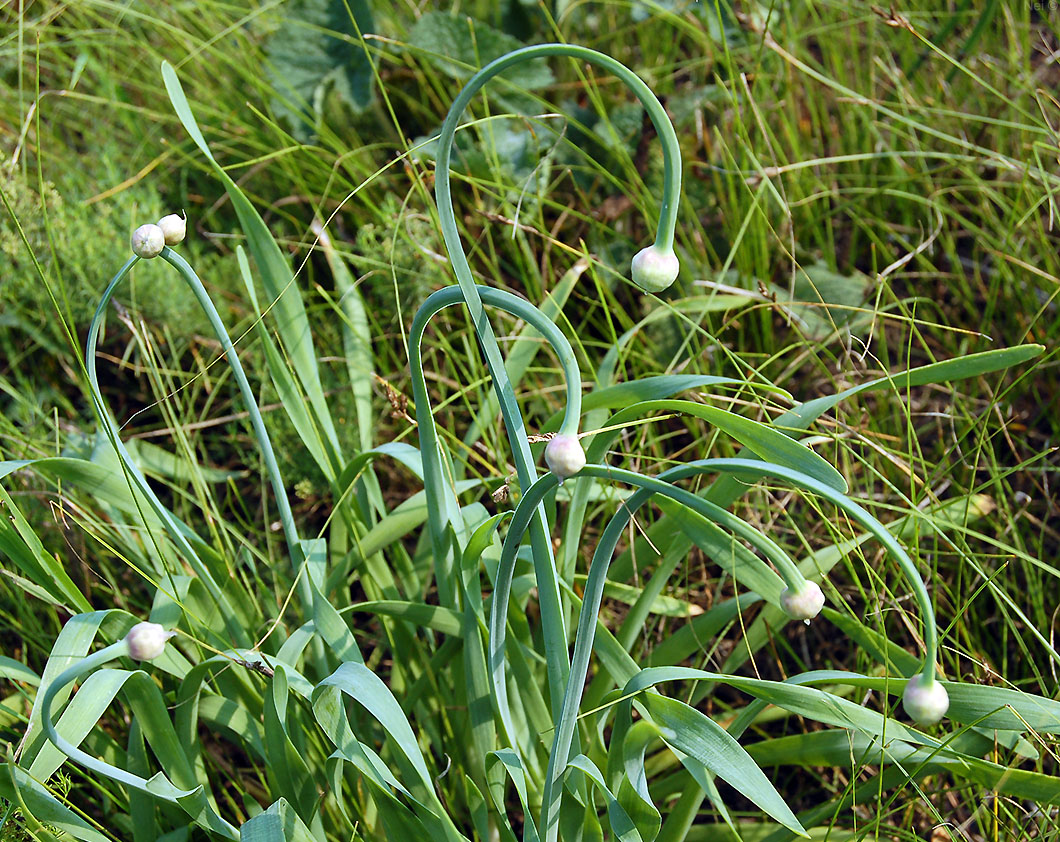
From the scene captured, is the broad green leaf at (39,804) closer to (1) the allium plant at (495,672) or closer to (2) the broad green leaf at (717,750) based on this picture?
(1) the allium plant at (495,672)

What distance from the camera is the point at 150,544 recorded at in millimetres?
1072

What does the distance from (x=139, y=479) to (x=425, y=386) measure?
0.99ft

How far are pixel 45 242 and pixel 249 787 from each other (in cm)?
102

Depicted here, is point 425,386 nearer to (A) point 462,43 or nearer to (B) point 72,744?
(B) point 72,744

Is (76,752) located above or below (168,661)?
above

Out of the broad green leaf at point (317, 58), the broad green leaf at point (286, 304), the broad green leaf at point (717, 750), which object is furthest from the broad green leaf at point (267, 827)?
the broad green leaf at point (317, 58)

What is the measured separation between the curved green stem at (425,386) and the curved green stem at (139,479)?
23 cm

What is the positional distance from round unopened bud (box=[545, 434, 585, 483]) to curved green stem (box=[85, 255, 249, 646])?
45cm

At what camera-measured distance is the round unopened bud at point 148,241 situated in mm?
714

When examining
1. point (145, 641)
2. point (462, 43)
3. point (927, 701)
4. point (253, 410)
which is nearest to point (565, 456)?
point (927, 701)

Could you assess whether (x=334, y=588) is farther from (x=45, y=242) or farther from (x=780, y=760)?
(x=45, y=242)

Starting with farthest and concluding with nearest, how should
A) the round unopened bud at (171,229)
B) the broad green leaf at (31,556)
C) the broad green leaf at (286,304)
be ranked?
the broad green leaf at (286,304)
the broad green leaf at (31,556)
the round unopened bud at (171,229)

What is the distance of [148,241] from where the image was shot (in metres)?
0.71

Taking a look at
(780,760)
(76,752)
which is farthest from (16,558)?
(780,760)
